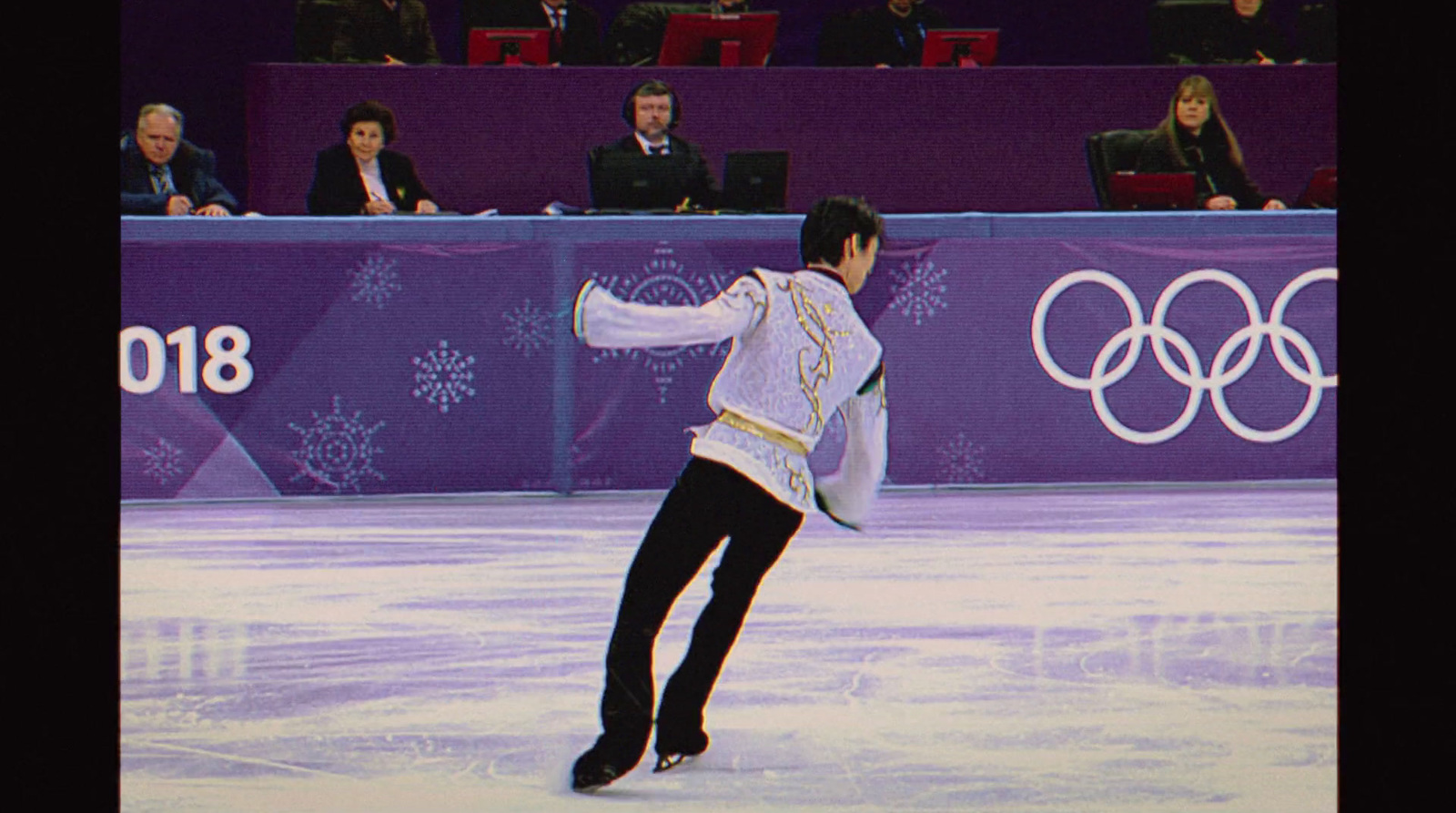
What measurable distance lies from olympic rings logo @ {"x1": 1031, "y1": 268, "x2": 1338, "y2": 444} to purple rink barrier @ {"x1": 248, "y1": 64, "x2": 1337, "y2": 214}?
→ 2355 mm

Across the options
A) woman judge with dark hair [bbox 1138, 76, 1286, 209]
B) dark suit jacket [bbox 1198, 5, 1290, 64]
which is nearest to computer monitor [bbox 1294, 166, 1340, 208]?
woman judge with dark hair [bbox 1138, 76, 1286, 209]

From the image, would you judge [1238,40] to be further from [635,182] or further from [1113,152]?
[635,182]

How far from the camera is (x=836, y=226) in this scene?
15.3 feet

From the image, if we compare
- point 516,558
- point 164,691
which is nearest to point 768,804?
point 164,691

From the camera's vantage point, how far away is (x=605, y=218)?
9.50 metres

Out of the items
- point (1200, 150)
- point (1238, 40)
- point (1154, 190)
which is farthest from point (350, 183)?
point (1238, 40)

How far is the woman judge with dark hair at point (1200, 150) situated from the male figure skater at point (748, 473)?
21.5 feet

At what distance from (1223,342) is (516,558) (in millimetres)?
3844

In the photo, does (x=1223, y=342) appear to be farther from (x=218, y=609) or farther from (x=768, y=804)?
(x=768, y=804)

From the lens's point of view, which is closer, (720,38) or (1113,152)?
(1113,152)

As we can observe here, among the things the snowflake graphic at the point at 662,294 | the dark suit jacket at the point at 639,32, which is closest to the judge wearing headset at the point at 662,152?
the snowflake graphic at the point at 662,294

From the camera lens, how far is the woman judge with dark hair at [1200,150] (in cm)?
1084

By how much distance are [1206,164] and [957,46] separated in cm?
201

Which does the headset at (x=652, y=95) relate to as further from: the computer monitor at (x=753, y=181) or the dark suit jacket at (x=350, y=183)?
the dark suit jacket at (x=350, y=183)
